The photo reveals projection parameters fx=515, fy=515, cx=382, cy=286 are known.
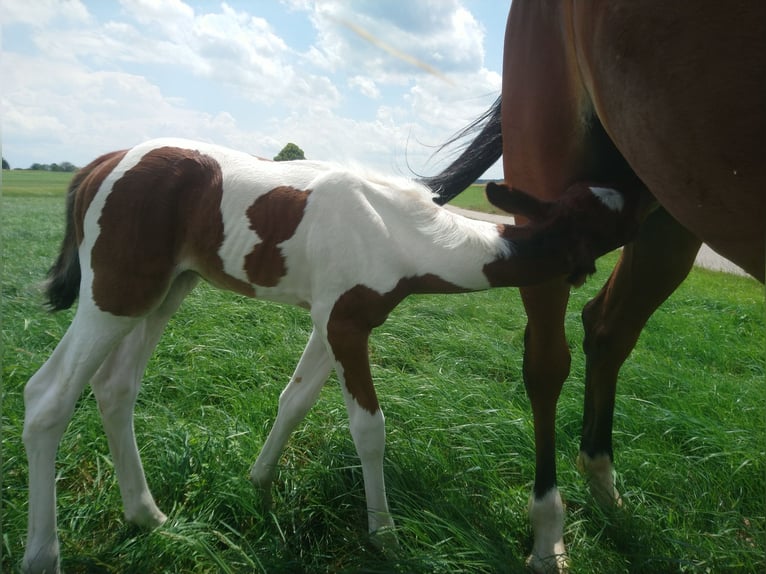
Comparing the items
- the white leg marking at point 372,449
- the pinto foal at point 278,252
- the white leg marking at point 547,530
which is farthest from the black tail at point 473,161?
the white leg marking at point 547,530

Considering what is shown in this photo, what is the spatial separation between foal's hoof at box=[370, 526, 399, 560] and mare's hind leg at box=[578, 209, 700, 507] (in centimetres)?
92

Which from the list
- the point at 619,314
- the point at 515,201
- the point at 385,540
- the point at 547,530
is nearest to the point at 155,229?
the point at 515,201

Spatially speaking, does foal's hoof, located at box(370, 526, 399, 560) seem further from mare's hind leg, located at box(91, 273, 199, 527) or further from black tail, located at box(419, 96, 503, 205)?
black tail, located at box(419, 96, 503, 205)

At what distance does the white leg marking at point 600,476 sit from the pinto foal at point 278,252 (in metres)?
0.95

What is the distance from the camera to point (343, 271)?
5.55 ft

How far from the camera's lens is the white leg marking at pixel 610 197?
158 centimetres

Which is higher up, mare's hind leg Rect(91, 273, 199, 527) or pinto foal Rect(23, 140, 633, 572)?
pinto foal Rect(23, 140, 633, 572)

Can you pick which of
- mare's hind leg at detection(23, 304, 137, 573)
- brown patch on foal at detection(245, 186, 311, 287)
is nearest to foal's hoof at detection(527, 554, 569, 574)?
brown patch on foal at detection(245, 186, 311, 287)

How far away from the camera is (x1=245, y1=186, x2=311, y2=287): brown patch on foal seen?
176 centimetres

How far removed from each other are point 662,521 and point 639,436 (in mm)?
587

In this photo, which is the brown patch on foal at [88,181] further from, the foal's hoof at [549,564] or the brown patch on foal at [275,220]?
the foal's hoof at [549,564]

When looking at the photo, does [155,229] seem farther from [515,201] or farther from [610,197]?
[610,197]

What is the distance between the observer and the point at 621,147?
1.38 m

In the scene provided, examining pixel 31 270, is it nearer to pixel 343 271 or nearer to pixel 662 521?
pixel 343 271
